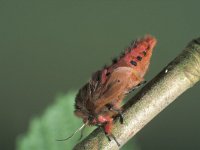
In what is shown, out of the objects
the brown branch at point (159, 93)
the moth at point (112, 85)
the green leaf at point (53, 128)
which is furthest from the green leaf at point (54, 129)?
the brown branch at point (159, 93)

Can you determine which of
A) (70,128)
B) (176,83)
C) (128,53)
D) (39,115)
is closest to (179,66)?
(176,83)

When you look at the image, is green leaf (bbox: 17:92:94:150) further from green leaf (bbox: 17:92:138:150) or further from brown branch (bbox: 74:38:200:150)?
brown branch (bbox: 74:38:200:150)

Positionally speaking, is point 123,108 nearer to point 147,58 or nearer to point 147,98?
point 147,98

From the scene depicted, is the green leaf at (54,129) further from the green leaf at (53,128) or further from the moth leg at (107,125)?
the moth leg at (107,125)

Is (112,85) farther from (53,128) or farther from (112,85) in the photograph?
(53,128)

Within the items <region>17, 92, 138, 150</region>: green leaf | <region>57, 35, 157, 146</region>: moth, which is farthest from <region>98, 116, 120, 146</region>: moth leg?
<region>17, 92, 138, 150</region>: green leaf

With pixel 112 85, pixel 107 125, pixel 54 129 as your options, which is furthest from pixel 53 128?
pixel 107 125
